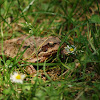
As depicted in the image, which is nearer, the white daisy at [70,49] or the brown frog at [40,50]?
the white daisy at [70,49]

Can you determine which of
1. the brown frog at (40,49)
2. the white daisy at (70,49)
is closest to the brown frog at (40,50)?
the brown frog at (40,49)

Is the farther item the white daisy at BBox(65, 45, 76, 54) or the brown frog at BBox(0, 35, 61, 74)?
the brown frog at BBox(0, 35, 61, 74)

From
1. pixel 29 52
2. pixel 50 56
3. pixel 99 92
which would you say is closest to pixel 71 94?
pixel 99 92

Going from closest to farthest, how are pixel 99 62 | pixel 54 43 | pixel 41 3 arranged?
1. pixel 99 62
2. pixel 54 43
3. pixel 41 3

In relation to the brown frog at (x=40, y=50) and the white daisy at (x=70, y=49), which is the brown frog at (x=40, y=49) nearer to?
the brown frog at (x=40, y=50)

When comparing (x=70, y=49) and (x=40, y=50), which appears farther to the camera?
(x=40, y=50)

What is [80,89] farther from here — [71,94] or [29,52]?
[29,52]

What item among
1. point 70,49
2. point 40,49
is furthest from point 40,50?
point 70,49

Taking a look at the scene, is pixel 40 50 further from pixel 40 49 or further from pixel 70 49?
pixel 70 49

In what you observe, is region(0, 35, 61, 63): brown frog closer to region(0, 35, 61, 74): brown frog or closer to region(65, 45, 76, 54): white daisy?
region(0, 35, 61, 74): brown frog

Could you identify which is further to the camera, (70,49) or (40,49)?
(40,49)

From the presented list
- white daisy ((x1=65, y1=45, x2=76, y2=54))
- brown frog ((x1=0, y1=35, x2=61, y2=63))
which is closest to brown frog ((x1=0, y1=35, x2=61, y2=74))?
brown frog ((x1=0, y1=35, x2=61, y2=63))
